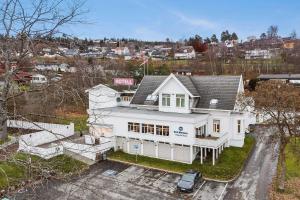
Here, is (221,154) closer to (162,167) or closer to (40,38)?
(162,167)

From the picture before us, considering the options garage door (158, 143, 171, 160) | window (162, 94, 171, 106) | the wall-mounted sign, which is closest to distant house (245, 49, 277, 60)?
window (162, 94, 171, 106)

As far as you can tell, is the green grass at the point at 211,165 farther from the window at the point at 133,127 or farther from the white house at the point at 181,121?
the window at the point at 133,127

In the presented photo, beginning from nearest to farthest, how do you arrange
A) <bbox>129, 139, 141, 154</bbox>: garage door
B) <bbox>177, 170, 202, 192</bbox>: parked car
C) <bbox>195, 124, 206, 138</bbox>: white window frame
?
<bbox>177, 170, 202, 192</bbox>: parked car < <bbox>195, 124, 206, 138</bbox>: white window frame < <bbox>129, 139, 141, 154</bbox>: garage door

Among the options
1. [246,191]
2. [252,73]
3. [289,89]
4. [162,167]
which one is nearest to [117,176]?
[162,167]

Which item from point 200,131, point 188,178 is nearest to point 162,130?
point 200,131

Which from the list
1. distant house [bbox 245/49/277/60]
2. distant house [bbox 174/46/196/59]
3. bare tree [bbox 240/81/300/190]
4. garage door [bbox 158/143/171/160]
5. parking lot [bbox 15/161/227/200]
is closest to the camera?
parking lot [bbox 15/161/227/200]

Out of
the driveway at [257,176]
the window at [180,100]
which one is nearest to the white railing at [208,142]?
the driveway at [257,176]

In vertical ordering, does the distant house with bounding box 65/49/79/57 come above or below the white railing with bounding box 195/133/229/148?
above

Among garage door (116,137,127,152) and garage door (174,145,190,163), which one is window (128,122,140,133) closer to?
garage door (116,137,127,152)
